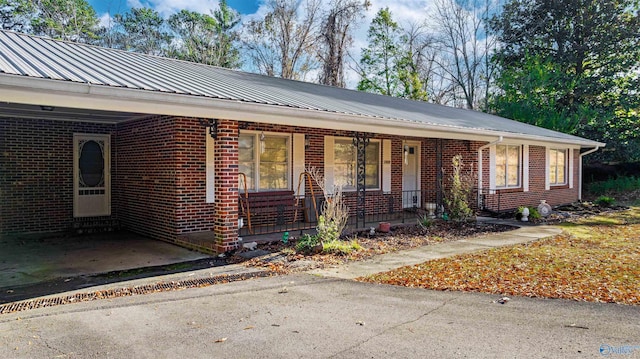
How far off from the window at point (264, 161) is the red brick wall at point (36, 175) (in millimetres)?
3776

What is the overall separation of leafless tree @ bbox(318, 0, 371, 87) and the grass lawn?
62.6ft

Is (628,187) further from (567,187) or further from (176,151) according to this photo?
(176,151)

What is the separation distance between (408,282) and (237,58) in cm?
2316

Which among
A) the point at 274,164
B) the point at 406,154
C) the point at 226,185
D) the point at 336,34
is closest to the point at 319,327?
the point at 226,185

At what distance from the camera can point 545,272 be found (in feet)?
21.9

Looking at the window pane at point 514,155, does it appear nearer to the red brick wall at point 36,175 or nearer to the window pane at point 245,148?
the window pane at point 245,148

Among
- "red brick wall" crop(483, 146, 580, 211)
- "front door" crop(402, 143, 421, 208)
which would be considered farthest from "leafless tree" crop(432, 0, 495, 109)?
"front door" crop(402, 143, 421, 208)

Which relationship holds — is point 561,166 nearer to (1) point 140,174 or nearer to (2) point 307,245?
(2) point 307,245

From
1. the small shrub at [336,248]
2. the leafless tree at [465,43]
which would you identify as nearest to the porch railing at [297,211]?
the small shrub at [336,248]

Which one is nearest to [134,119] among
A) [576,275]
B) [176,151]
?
[176,151]

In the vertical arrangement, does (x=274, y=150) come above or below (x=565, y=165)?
above

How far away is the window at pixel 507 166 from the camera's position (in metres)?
14.6

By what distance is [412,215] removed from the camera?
43.7ft
